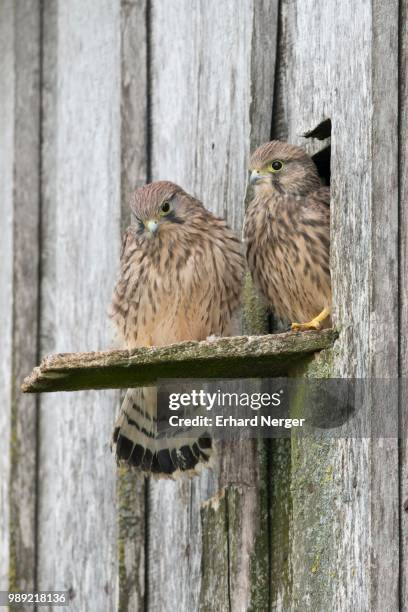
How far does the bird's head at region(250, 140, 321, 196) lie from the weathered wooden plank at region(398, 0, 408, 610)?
0.59 meters

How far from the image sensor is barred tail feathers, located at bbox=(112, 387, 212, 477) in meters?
3.65

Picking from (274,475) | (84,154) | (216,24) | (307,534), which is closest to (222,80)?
(216,24)

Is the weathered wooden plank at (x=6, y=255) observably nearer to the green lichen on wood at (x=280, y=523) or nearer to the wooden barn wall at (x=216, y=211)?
the wooden barn wall at (x=216, y=211)

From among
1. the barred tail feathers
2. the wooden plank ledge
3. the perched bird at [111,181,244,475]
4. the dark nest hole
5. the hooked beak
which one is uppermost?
the dark nest hole

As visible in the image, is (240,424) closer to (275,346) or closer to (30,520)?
(275,346)

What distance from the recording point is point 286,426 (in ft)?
11.0

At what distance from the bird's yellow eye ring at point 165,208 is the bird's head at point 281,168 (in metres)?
0.35

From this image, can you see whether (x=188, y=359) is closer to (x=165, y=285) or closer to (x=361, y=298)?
(x=361, y=298)

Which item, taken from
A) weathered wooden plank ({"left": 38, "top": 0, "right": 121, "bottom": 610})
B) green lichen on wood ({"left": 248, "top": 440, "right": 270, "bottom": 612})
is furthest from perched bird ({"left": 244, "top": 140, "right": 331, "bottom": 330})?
weathered wooden plank ({"left": 38, "top": 0, "right": 121, "bottom": 610})

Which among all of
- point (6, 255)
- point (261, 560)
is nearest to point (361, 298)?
point (261, 560)

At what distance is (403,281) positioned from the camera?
293cm

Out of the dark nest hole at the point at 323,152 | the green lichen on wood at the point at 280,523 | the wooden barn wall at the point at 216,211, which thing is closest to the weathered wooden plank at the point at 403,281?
the wooden barn wall at the point at 216,211

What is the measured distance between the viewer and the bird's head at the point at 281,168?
3.53m

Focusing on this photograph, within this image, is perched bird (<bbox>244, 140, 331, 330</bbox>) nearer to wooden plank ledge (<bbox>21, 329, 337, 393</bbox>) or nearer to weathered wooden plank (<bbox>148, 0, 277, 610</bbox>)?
weathered wooden plank (<bbox>148, 0, 277, 610</bbox>)
